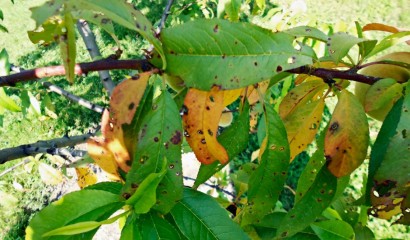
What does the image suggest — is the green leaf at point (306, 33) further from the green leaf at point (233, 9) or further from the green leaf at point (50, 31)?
the green leaf at point (233, 9)

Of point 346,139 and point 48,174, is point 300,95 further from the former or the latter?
point 48,174

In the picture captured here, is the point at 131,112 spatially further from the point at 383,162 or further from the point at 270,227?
the point at 270,227

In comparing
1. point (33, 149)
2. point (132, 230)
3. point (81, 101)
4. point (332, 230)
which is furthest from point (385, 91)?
point (81, 101)

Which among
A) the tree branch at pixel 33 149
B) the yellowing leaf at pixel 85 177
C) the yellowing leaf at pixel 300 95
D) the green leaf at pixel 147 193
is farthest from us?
the tree branch at pixel 33 149

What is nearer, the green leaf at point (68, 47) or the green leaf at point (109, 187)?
the green leaf at point (68, 47)

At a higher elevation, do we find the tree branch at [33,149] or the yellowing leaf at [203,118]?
the yellowing leaf at [203,118]

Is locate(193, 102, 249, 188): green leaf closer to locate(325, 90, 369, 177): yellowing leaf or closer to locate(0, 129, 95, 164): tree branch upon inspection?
locate(325, 90, 369, 177): yellowing leaf

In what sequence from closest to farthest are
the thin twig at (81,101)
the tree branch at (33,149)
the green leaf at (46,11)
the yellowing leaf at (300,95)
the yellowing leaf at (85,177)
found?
1. the green leaf at (46,11)
2. the yellowing leaf at (300,95)
3. the yellowing leaf at (85,177)
4. the tree branch at (33,149)
5. the thin twig at (81,101)

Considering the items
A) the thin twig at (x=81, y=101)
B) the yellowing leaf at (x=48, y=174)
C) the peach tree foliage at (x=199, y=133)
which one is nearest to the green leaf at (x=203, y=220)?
the peach tree foliage at (x=199, y=133)
